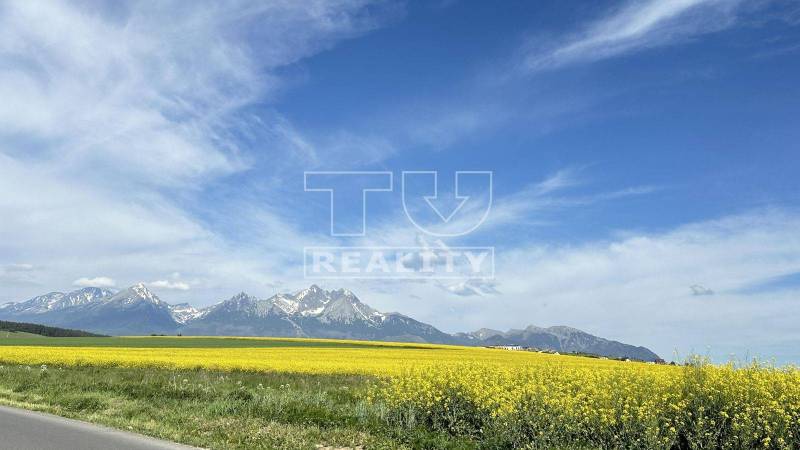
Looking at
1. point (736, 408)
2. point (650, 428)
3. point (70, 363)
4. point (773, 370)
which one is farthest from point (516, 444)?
point (70, 363)

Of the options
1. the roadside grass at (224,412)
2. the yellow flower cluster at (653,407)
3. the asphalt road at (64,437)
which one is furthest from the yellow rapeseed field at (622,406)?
the asphalt road at (64,437)

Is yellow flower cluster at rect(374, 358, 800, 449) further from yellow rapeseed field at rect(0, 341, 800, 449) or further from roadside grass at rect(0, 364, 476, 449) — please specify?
roadside grass at rect(0, 364, 476, 449)

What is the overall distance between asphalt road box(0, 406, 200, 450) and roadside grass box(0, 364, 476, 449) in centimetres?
58

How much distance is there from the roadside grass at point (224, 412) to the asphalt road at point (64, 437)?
58cm

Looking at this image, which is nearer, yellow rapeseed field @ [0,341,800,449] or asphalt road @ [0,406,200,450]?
yellow rapeseed field @ [0,341,800,449]

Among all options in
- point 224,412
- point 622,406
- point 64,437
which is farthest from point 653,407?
point 64,437

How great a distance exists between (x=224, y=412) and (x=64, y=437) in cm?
424

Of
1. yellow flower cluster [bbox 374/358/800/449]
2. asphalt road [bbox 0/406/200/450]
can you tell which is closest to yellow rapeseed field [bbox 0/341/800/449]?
yellow flower cluster [bbox 374/358/800/449]

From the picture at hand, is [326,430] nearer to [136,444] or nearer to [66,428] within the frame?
[136,444]

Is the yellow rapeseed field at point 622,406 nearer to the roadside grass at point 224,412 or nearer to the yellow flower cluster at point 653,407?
the yellow flower cluster at point 653,407

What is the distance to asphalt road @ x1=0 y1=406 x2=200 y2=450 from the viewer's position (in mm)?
11383

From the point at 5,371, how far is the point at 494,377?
84.3ft

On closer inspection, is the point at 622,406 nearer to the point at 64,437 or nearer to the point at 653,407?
the point at 653,407

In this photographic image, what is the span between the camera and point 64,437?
1230cm
